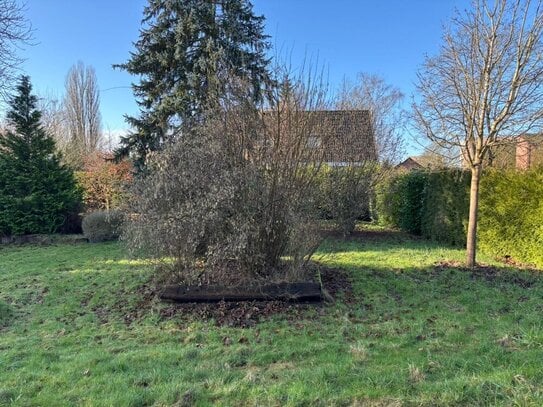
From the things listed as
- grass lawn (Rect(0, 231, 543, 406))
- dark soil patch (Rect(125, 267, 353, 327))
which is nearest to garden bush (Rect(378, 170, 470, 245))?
grass lawn (Rect(0, 231, 543, 406))

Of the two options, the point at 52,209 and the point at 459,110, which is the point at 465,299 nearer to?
the point at 459,110

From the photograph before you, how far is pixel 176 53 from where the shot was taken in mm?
12562

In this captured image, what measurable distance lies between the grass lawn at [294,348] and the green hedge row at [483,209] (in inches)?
52.4

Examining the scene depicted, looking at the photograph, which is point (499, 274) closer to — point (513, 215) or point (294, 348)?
point (513, 215)

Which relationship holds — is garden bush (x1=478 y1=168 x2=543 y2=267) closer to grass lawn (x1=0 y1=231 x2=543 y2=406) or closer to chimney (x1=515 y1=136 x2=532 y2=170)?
chimney (x1=515 y1=136 x2=532 y2=170)

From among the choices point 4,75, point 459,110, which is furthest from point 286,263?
point 4,75

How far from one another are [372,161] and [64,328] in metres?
8.06

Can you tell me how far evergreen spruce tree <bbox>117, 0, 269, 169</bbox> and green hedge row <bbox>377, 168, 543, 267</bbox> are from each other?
6.39m

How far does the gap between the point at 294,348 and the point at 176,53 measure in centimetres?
1131

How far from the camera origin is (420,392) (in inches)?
103

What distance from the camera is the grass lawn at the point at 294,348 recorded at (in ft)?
8.80

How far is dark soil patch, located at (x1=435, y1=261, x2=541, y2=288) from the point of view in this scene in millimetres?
6430

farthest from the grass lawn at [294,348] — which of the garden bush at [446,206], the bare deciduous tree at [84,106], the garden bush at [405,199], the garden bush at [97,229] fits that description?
the bare deciduous tree at [84,106]

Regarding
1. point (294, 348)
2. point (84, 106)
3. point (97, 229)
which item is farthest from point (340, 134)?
point (84, 106)
